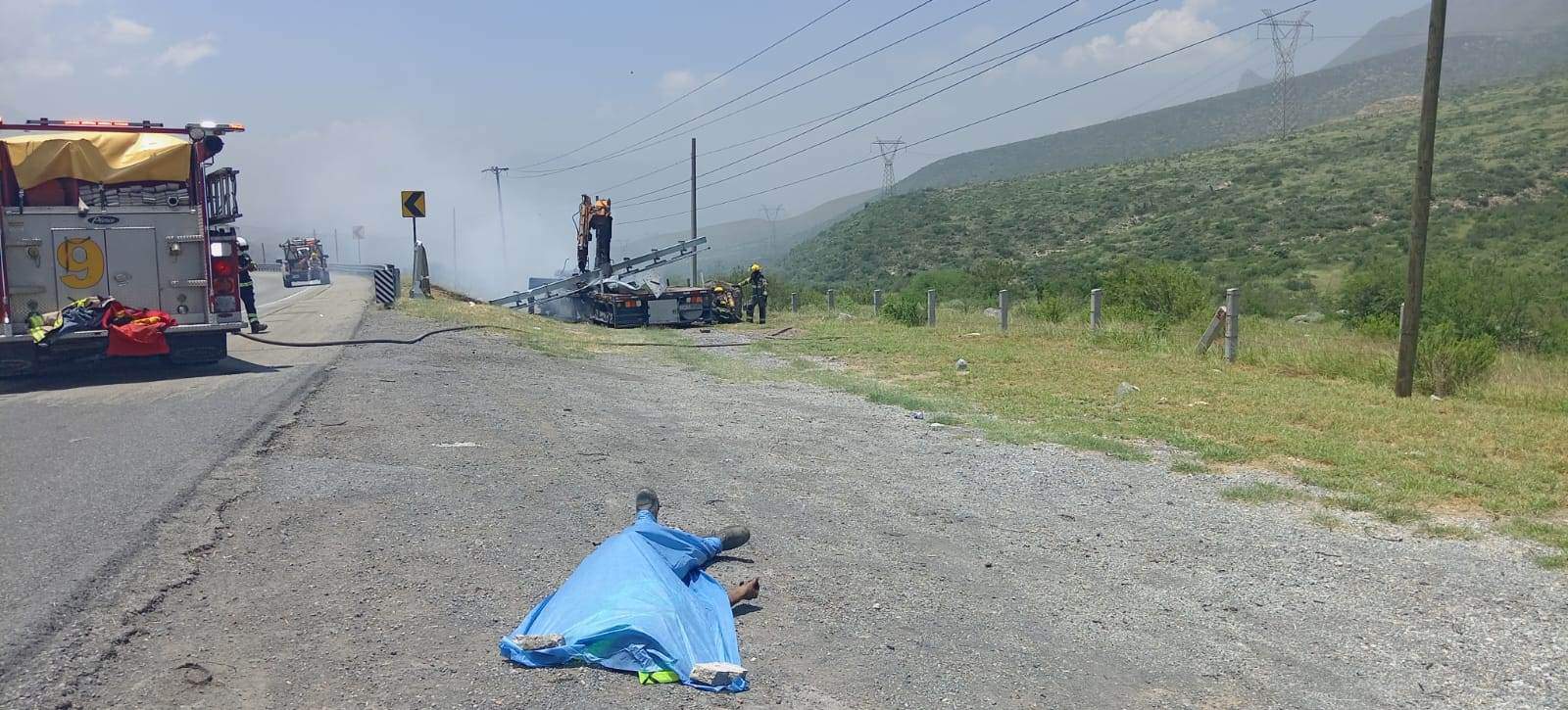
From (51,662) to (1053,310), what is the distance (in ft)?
77.7

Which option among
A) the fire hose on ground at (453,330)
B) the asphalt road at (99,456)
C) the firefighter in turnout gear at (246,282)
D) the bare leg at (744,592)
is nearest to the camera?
the asphalt road at (99,456)

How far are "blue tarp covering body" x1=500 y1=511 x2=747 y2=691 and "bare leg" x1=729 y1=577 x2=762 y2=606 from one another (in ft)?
0.22

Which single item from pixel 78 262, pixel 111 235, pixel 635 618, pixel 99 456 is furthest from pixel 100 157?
pixel 635 618

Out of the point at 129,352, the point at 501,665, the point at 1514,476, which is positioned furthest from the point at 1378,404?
the point at 129,352

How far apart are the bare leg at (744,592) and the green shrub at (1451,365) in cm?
1112

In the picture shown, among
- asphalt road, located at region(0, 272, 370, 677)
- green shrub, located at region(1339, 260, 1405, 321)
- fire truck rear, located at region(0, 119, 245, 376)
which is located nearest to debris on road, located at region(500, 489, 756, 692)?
asphalt road, located at region(0, 272, 370, 677)

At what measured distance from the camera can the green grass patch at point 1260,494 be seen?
8.00 m

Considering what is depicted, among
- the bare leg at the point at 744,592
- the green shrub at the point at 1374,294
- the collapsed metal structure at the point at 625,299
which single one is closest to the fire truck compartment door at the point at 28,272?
the bare leg at the point at 744,592

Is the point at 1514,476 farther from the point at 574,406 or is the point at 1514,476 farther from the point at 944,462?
the point at 574,406

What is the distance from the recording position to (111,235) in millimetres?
12938

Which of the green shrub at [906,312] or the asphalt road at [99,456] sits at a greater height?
the green shrub at [906,312]

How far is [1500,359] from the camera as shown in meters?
16.5

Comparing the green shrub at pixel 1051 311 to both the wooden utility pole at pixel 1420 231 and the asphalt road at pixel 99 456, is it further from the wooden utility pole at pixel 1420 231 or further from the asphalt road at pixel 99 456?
the asphalt road at pixel 99 456

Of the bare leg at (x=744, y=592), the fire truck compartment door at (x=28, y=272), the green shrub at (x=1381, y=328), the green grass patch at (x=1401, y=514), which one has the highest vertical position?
the fire truck compartment door at (x=28, y=272)
